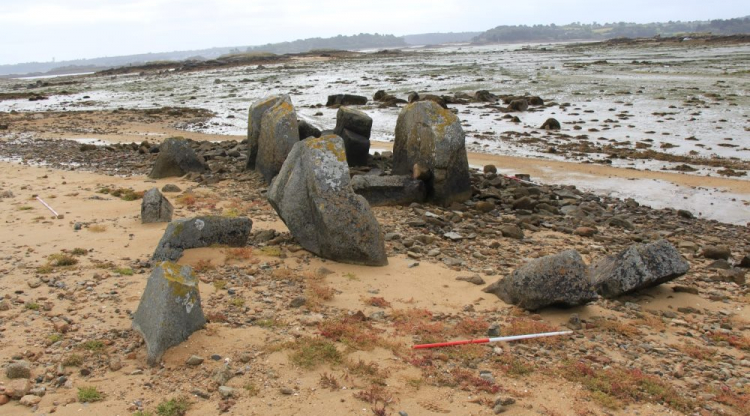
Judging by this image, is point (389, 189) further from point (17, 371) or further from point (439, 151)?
point (17, 371)

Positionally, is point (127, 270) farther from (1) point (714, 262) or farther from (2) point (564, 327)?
(1) point (714, 262)

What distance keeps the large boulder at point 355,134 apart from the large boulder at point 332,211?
18.4ft

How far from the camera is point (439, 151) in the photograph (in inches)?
452

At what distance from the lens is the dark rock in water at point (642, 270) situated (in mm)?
7230

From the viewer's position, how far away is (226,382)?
16.7 ft

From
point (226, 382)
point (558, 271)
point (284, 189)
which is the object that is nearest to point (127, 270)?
point (284, 189)

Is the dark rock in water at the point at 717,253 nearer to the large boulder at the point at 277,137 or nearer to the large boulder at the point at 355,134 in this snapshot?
the large boulder at the point at 355,134

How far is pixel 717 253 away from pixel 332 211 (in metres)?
5.77

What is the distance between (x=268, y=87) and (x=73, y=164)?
1089 inches

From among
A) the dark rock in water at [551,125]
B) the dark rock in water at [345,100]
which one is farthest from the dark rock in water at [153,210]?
the dark rock in water at [345,100]

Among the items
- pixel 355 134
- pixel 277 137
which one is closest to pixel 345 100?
pixel 355 134

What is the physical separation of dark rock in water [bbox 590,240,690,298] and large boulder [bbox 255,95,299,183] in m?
7.27

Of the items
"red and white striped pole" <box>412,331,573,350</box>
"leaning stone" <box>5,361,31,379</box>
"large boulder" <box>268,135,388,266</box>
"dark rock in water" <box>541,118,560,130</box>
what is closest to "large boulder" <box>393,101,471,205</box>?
"large boulder" <box>268,135,388,266</box>

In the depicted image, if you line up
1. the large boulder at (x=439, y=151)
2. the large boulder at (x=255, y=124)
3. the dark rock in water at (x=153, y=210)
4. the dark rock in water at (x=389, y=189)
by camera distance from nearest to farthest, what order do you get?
the dark rock in water at (x=153, y=210)
the dark rock in water at (x=389, y=189)
the large boulder at (x=439, y=151)
the large boulder at (x=255, y=124)
